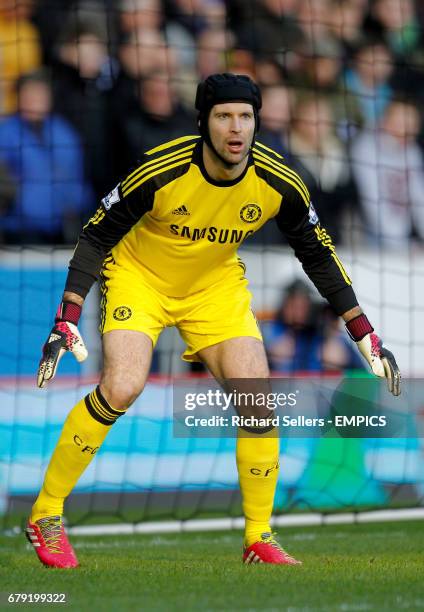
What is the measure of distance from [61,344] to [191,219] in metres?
0.80

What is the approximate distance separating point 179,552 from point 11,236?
3.15m

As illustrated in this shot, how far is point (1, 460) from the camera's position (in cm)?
792

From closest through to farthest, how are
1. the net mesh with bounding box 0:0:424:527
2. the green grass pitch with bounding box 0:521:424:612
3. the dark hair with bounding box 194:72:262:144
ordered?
1. the green grass pitch with bounding box 0:521:424:612
2. the dark hair with bounding box 194:72:262:144
3. the net mesh with bounding box 0:0:424:527

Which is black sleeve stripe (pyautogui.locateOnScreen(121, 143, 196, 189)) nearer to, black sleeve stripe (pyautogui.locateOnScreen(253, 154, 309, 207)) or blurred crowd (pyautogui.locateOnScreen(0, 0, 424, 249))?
black sleeve stripe (pyautogui.locateOnScreen(253, 154, 309, 207))

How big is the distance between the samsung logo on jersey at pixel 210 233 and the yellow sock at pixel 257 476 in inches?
33.4

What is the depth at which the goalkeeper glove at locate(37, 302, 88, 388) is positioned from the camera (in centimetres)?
505

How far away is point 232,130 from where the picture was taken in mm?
5156

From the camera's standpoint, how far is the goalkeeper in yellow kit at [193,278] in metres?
5.29

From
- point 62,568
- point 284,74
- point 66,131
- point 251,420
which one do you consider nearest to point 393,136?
point 284,74

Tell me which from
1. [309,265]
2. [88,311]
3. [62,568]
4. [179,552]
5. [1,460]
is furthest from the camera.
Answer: [88,311]

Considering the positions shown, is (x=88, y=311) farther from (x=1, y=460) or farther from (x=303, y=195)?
(x=303, y=195)

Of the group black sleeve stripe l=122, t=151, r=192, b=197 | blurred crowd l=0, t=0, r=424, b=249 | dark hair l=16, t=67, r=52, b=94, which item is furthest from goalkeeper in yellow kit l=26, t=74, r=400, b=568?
dark hair l=16, t=67, r=52, b=94

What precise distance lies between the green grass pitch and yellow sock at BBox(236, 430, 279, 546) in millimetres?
228

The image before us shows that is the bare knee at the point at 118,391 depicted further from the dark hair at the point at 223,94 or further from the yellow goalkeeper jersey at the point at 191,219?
the dark hair at the point at 223,94
